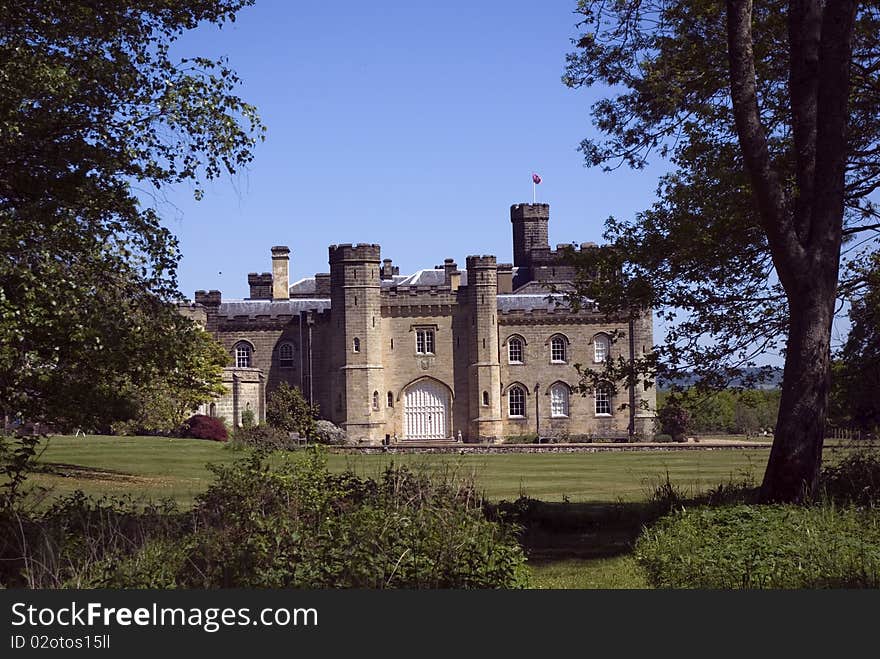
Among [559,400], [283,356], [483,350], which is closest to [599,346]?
[559,400]

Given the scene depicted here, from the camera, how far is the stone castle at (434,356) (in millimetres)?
53688

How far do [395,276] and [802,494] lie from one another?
5691 cm

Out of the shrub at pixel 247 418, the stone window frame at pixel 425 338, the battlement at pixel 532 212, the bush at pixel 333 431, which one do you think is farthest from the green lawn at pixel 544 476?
the battlement at pixel 532 212

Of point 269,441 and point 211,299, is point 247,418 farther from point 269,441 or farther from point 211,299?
point 269,441

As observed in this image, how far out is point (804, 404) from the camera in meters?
11.2

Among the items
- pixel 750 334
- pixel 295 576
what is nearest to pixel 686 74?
pixel 750 334

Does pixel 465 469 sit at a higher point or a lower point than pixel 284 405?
lower

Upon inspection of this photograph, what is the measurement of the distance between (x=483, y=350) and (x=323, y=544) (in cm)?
4635

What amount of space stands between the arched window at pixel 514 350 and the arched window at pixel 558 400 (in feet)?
7.35

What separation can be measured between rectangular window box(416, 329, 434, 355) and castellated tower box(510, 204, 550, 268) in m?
→ 12.9

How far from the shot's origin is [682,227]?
44.0 ft

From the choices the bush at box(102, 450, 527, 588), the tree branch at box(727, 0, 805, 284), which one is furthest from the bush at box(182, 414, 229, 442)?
the bush at box(102, 450, 527, 588)

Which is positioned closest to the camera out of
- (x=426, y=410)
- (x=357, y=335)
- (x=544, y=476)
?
(x=544, y=476)

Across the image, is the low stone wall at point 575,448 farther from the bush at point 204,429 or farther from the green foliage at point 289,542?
the green foliage at point 289,542
